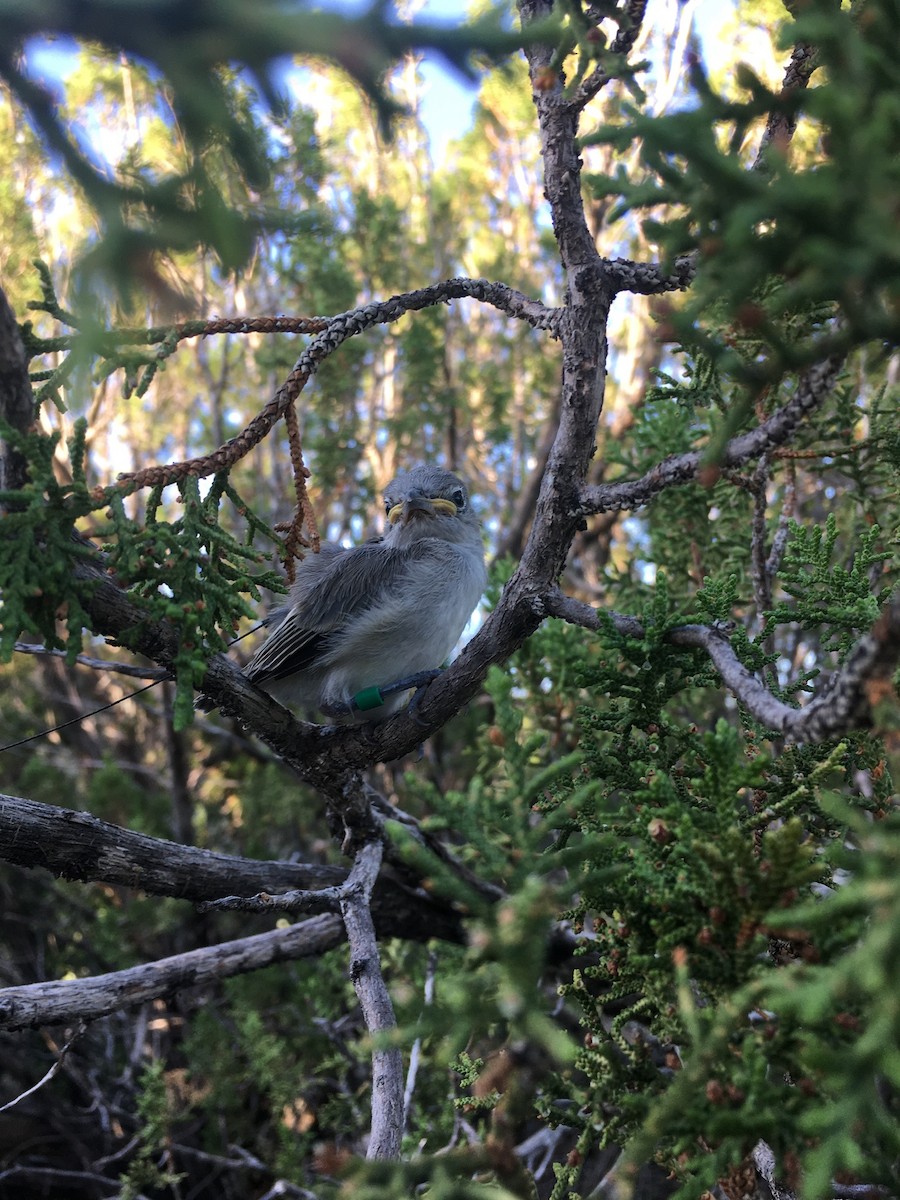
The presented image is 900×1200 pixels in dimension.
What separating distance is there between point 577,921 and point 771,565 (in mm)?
1405

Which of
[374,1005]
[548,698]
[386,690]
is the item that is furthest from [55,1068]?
[548,698]

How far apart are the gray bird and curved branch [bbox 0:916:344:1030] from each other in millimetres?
887

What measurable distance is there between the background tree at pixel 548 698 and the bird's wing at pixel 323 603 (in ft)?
1.71

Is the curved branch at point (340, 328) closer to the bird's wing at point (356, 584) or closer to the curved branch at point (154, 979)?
the bird's wing at point (356, 584)

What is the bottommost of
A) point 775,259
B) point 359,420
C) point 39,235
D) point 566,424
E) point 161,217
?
point 775,259

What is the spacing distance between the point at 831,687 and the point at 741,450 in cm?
53

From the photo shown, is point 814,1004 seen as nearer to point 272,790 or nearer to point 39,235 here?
point 272,790

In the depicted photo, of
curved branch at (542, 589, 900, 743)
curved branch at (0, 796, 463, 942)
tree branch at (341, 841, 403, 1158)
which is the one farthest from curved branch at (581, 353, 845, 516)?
curved branch at (0, 796, 463, 942)

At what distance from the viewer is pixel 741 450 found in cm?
198

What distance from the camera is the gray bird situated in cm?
337

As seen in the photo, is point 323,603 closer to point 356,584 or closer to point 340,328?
point 356,584

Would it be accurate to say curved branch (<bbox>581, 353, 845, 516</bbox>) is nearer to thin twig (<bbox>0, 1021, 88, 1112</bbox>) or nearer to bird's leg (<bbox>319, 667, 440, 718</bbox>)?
bird's leg (<bbox>319, 667, 440, 718</bbox>)

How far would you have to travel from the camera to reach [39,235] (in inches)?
275

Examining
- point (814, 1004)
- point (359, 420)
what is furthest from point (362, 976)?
point (359, 420)
